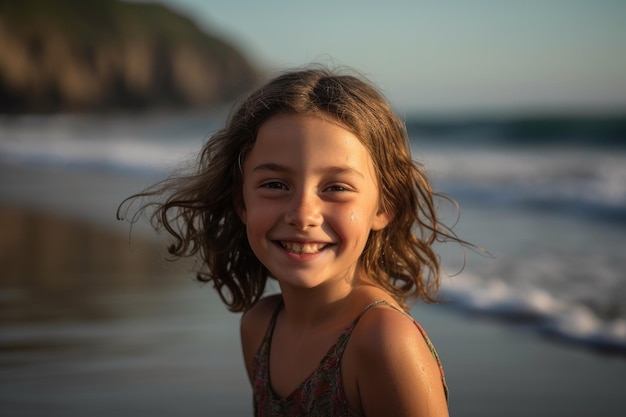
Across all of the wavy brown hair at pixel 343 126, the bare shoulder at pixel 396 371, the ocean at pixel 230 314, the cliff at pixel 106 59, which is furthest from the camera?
the cliff at pixel 106 59

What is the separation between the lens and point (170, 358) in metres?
4.13

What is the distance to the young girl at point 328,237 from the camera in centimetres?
220

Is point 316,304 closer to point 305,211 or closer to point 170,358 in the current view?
point 305,211

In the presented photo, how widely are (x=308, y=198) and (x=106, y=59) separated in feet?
264

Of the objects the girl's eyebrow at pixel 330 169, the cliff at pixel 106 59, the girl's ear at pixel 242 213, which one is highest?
the girl's eyebrow at pixel 330 169

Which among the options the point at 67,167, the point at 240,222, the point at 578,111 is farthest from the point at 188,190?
the point at 578,111

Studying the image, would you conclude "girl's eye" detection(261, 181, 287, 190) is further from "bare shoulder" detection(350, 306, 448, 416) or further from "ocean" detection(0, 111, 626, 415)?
"ocean" detection(0, 111, 626, 415)

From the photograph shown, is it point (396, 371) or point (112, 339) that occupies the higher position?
point (396, 371)

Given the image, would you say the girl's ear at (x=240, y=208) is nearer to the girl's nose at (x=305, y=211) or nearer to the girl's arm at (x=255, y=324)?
the girl's arm at (x=255, y=324)

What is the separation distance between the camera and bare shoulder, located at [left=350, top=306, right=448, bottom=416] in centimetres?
213

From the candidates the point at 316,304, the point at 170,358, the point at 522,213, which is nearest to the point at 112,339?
the point at 170,358

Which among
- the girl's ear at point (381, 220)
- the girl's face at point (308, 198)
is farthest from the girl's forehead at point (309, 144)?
the girl's ear at point (381, 220)

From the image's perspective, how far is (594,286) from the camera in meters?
5.42

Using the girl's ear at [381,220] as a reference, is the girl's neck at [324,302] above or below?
below
